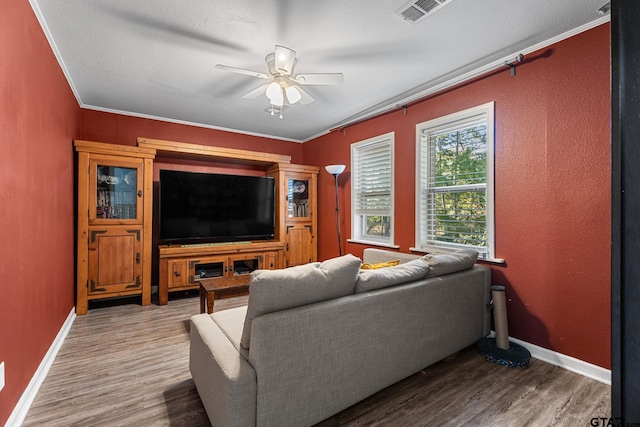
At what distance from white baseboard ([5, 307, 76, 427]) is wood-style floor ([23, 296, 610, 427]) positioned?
0.04 m

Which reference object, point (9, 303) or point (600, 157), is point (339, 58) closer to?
point (600, 157)

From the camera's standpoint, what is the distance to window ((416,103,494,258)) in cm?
276

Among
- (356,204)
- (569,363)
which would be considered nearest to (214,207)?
(356,204)

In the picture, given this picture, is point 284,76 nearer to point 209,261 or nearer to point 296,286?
point 296,286

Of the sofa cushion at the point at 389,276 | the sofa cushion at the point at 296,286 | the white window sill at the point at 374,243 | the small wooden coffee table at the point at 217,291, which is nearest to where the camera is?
the sofa cushion at the point at 296,286

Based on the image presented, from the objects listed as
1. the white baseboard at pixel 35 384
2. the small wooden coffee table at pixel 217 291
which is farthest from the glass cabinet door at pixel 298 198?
the white baseboard at pixel 35 384

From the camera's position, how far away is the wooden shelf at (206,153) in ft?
12.4

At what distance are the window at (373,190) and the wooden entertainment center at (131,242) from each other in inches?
56.6

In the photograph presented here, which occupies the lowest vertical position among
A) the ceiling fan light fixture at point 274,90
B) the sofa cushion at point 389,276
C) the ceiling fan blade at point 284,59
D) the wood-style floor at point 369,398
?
the wood-style floor at point 369,398

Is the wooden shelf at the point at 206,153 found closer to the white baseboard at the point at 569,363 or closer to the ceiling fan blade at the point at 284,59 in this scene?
the ceiling fan blade at the point at 284,59

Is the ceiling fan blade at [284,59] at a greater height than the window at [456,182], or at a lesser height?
greater

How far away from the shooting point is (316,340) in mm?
1521

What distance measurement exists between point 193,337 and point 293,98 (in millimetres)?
2048

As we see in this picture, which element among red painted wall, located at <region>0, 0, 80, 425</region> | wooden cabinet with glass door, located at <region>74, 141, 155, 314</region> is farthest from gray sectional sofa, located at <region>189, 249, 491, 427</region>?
wooden cabinet with glass door, located at <region>74, 141, 155, 314</region>
